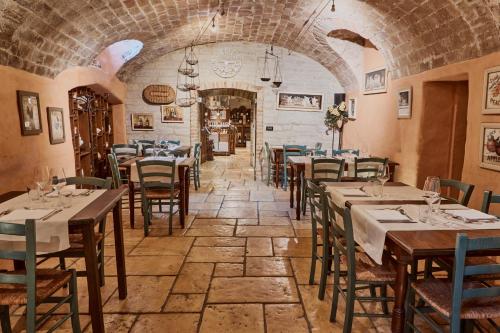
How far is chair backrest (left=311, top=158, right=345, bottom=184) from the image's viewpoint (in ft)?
14.6

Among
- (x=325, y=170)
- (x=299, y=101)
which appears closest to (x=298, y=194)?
(x=325, y=170)

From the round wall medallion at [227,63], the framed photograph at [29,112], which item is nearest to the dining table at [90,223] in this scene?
the framed photograph at [29,112]

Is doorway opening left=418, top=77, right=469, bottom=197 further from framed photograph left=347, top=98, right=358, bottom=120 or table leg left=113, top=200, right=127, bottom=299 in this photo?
table leg left=113, top=200, right=127, bottom=299

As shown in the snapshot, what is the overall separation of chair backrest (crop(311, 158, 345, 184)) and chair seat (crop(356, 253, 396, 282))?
2143 mm

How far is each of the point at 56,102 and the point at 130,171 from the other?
1.39 meters

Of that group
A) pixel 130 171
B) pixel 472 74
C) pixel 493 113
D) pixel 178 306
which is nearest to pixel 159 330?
pixel 178 306

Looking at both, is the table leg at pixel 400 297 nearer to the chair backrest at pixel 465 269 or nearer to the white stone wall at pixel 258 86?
the chair backrest at pixel 465 269

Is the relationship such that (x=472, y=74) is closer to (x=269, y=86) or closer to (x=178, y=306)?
(x=178, y=306)

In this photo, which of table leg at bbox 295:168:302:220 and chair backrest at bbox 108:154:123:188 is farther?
table leg at bbox 295:168:302:220

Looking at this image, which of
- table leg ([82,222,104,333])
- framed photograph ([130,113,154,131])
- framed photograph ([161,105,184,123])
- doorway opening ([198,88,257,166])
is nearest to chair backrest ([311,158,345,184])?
table leg ([82,222,104,333])

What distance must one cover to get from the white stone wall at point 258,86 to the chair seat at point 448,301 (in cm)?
670

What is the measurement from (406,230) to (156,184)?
2.93 metres

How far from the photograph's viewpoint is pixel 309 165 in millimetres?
4824

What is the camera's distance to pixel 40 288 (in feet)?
6.25
